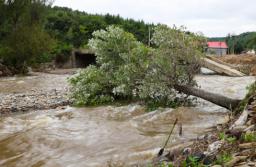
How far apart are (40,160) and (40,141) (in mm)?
1450

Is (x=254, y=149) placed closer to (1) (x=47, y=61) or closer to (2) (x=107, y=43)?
(2) (x=107, y=43)

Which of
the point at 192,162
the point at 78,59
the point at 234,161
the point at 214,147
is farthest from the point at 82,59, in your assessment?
the point at 234,161

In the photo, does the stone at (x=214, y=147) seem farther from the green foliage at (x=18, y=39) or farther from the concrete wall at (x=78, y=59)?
the concrete wall at (x=78, y=59)

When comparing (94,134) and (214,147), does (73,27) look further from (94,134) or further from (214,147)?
(214,147)

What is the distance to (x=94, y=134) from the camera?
353 inches

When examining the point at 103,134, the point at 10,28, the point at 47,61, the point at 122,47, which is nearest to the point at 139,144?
the point at 103,134

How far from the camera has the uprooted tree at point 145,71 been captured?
11.1m

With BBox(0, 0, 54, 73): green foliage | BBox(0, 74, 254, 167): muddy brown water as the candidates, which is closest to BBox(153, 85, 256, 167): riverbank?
BBox(0, 74, 254, 167): muddy brown water

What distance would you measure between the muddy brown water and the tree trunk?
1.05 ft

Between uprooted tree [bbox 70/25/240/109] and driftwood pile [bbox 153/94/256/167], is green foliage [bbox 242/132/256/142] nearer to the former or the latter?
driftwood pile [bbox 153/94/256/167]

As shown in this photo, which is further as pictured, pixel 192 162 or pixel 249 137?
pixel 249 137

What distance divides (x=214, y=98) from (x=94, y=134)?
3319 mm

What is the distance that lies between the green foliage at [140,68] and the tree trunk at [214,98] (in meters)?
0.27

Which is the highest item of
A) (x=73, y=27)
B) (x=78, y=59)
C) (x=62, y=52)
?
(x=73, y=27)
